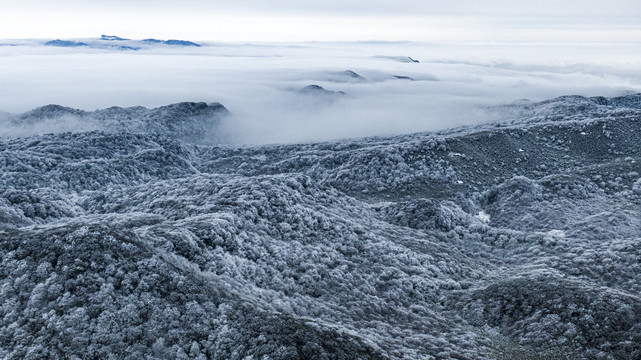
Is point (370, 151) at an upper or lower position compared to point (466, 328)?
upper

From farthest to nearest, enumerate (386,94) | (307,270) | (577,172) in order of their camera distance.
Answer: (386,94)
(577,172)
(307,270)

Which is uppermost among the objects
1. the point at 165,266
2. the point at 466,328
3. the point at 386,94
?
the point at 386,94

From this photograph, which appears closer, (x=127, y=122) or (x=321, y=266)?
(x=321, y=266)

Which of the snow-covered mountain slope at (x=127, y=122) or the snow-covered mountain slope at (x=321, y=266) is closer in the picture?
the snow-covered mountain slope at (x=321, y=266)

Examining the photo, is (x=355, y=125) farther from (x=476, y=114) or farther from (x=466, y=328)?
(x=466, y=328)

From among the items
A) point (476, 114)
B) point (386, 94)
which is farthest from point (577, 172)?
point (386, 94)

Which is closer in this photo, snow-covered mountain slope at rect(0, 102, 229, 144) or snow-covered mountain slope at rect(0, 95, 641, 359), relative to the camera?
snow-covered mountain slope at rect(0, 95, 641, 359)

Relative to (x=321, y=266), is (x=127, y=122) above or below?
above

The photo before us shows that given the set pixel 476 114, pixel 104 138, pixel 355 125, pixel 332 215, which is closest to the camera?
pixel 332 215
